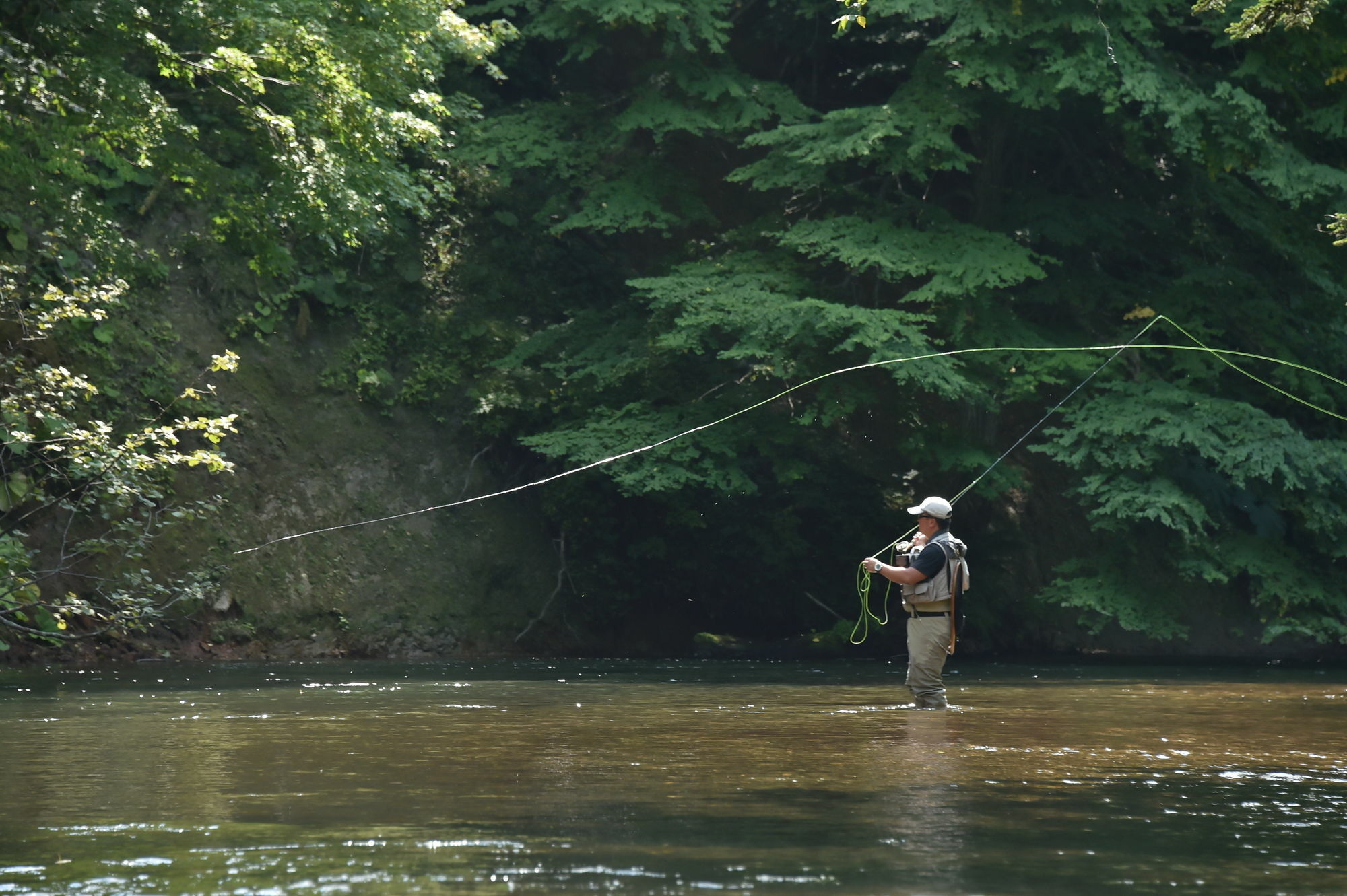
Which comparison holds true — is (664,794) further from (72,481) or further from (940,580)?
(72,481)

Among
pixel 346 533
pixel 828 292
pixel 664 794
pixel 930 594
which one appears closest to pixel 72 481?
pixel 346 533

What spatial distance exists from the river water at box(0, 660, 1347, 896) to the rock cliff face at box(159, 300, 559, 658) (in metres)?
5.76

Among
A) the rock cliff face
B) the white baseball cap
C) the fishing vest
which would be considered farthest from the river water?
the rock cliff face

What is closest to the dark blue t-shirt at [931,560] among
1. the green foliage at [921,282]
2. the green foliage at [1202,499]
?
the green foliage at [921,282]

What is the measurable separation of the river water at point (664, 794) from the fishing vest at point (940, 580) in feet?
2.82

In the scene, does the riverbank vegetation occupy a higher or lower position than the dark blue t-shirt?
higher

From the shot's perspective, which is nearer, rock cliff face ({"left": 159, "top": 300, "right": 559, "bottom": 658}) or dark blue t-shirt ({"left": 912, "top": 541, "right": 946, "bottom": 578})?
dark blue t-shirt ({"left": 912, "top": 541, "right": 946, "bottom": 578})

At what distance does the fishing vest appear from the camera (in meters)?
11.6

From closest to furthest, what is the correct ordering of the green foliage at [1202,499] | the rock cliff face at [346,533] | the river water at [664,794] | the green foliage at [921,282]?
the river water at [664,794] < the green foliage at [1202,499] < the green foliage at [921,282] < the rock cliff face at [346,533]

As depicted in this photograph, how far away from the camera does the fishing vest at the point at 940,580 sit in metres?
11.6

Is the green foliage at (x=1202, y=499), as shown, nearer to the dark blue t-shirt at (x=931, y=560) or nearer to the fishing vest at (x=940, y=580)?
the fishing vest at (x=940, y=580)

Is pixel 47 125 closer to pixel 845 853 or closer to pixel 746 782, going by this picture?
pixel 746 782

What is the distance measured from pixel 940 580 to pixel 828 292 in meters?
8.74

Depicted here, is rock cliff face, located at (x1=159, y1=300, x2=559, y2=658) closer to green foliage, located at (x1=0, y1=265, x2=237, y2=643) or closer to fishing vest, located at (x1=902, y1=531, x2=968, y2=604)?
green foliage, located at (x1=0, y1=265, x2=237, y2=643)
